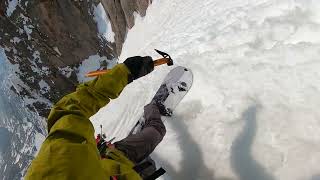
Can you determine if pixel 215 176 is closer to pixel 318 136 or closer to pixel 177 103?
pixel 318 136

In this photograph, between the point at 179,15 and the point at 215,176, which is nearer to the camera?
the point at 215,176

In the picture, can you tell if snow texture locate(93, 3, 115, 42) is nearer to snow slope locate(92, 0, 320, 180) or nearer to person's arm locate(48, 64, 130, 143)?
snow slope locate(92, 0, 320, 180)

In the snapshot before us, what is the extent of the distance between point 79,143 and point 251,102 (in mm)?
2071

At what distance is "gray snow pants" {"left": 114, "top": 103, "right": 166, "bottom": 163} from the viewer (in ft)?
11.6

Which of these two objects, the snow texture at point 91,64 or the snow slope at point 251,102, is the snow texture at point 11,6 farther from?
the snow slope at point 251,102

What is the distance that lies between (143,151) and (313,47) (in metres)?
1.81

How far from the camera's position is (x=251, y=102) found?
3945 mm

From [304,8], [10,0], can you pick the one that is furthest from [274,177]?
[10,0]

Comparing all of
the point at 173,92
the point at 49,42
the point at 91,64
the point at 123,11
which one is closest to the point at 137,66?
the point at 173,92

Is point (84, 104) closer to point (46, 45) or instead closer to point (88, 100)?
point (88, 100)

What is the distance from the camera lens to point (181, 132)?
167 inches

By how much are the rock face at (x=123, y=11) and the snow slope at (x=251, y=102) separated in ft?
25.6

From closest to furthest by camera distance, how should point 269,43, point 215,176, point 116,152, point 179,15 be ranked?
point 116,152 → point 215,176 → point 269,43 → point 179,15

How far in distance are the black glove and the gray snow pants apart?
568 millimetres
